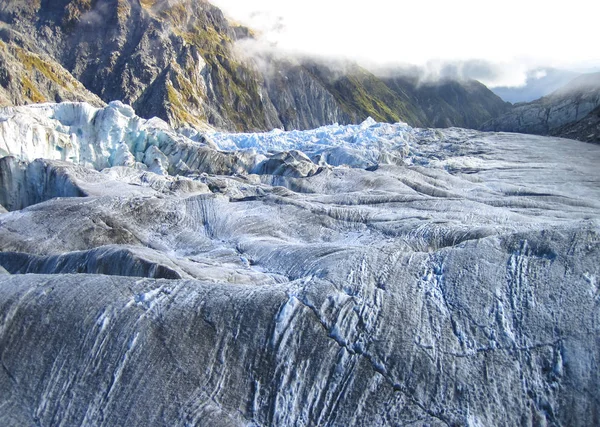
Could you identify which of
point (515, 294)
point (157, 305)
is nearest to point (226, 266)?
point (157, 305)

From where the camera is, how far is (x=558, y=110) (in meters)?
103

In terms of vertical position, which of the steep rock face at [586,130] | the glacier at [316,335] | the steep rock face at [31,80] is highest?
the steep rock face at [31,80]

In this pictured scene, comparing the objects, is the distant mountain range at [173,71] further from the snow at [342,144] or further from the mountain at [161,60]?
the snow at [342,144]

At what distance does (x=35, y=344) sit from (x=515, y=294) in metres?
9.92

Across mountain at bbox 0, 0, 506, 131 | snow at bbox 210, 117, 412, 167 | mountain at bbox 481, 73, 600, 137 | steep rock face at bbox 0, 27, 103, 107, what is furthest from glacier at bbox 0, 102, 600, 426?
mountain at bbox 0, 0, 506, 131

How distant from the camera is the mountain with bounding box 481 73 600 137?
9861 centimetres

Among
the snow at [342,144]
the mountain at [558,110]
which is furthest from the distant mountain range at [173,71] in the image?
the snow at [342,144]

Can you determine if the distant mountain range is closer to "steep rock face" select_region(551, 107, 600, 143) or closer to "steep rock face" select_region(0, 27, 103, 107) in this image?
"steep rock face" select_region(0, 27, 103, 107)

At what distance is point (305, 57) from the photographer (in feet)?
646

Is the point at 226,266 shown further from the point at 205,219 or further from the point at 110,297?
the point at 205,219

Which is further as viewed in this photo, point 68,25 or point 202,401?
point 68,25

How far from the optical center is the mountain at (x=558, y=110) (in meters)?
98.6

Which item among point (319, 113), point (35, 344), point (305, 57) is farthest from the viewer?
point (305, 57)

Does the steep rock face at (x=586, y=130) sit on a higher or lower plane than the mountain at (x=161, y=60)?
lower
